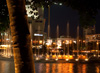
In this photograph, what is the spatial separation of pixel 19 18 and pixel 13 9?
0.84 feet

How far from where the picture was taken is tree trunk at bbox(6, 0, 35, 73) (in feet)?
15.1

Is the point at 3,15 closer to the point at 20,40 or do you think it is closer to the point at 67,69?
the point at 20,40

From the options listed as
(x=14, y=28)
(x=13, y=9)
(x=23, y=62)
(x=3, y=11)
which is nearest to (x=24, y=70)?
(x=23, y=62)

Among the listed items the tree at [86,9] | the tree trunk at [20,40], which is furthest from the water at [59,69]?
the tree trunk at [20,40]

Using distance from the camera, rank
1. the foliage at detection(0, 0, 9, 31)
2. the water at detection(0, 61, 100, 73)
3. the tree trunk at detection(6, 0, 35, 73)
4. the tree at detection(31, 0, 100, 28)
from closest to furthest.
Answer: the tree trunk at detection(6, 0, 35, 73) → the tree at detection(31, 0, 100, 28) → the foliage at detection(0, 0, 9, 31) → the water at detection(0, 61, 100, 73)

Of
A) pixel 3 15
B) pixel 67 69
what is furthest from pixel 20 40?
pixel 67 69

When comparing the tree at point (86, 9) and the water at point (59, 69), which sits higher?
the tree at point (86, 9)

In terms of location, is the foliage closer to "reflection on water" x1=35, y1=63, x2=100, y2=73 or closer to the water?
the water

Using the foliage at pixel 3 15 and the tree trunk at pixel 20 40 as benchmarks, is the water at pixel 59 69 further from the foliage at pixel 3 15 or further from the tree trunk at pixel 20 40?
the tree trunk at pixel 20 40

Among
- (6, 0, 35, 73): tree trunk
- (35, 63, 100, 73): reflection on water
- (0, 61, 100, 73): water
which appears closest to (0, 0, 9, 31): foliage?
(0, 61, 100, 73): water

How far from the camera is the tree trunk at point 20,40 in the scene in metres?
4.61

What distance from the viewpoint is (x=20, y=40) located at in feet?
15.1

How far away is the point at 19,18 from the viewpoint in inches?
184

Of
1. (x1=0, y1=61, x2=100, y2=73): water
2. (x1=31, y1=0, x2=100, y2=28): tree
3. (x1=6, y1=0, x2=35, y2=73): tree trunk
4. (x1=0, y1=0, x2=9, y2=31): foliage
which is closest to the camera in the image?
(x1=6, y1=0, x2=35, y2=73): tree trunk
